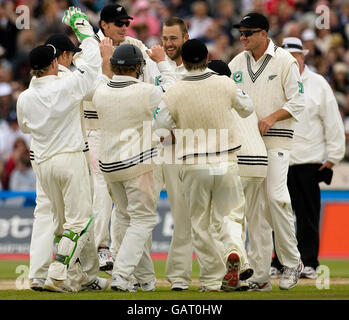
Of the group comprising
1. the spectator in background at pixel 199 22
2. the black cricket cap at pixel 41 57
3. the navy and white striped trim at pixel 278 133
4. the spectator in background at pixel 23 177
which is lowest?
the spectator in background at pixel 23 177

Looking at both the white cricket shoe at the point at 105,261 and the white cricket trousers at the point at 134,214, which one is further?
the white cricket shoe at the point at 105,261

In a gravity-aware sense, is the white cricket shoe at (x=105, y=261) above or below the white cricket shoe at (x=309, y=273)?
above

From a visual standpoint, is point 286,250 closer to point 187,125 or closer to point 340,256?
point 187,125

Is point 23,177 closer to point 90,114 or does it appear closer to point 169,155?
point 90,114

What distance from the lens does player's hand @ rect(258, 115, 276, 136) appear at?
10.6 m

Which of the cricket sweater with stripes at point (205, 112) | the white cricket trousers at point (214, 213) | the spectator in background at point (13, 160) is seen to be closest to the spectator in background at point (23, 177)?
the spectator in background at point (13, 160)

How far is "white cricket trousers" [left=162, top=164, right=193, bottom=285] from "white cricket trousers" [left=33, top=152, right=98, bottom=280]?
856 millimetres

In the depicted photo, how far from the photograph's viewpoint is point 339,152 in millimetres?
12953

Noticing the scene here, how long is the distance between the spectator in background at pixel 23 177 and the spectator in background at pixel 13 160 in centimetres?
8

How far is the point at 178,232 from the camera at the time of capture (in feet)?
34.6

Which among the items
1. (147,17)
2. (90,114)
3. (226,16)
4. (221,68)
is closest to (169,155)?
(221,68)

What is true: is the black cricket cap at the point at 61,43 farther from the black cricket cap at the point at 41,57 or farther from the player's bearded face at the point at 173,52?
the player's bearded face at the point at 173,52

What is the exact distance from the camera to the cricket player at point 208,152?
9.82 meters

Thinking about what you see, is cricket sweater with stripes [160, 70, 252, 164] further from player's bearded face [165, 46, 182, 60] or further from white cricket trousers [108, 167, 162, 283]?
player's bearded face [165, 46, 182, 60]
